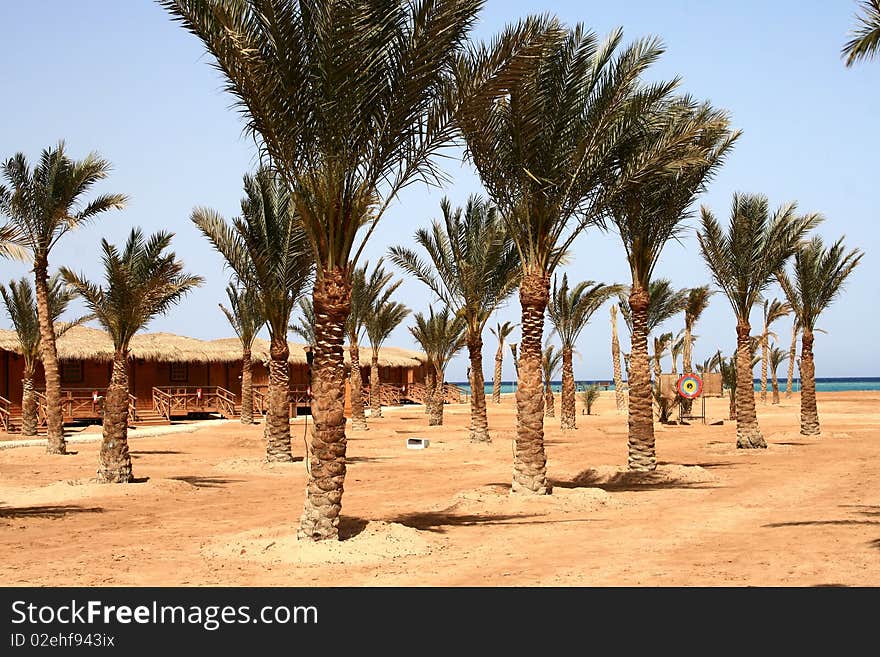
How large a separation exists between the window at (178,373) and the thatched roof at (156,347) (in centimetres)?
72

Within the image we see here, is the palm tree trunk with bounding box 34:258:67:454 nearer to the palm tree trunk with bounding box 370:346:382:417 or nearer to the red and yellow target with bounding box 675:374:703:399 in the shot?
the palm tree trunk with bounding box 370:346:382:417

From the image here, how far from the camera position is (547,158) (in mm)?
13484

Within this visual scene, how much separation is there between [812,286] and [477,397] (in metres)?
11.8

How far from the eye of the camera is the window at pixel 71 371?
34.4m

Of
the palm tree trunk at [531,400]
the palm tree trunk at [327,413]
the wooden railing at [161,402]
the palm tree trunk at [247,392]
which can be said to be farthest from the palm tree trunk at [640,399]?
the wooden railing at [161,402]

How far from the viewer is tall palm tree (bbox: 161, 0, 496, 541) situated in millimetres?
9352

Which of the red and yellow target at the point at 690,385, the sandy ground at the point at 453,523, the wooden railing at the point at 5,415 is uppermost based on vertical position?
the red and yellow target at the point at 690,385

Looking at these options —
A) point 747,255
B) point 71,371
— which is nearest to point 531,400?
point 747,255

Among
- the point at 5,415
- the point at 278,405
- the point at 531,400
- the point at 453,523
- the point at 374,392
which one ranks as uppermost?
the point at 531,400

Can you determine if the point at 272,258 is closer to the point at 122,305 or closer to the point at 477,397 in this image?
the point at 122,305

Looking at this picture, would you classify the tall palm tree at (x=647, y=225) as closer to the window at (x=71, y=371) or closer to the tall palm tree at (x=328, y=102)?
the tall palm tree at (x=328, y=102)

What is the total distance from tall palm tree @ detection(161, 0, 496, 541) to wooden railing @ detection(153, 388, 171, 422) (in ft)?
90.6

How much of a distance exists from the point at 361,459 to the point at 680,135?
12159mm
